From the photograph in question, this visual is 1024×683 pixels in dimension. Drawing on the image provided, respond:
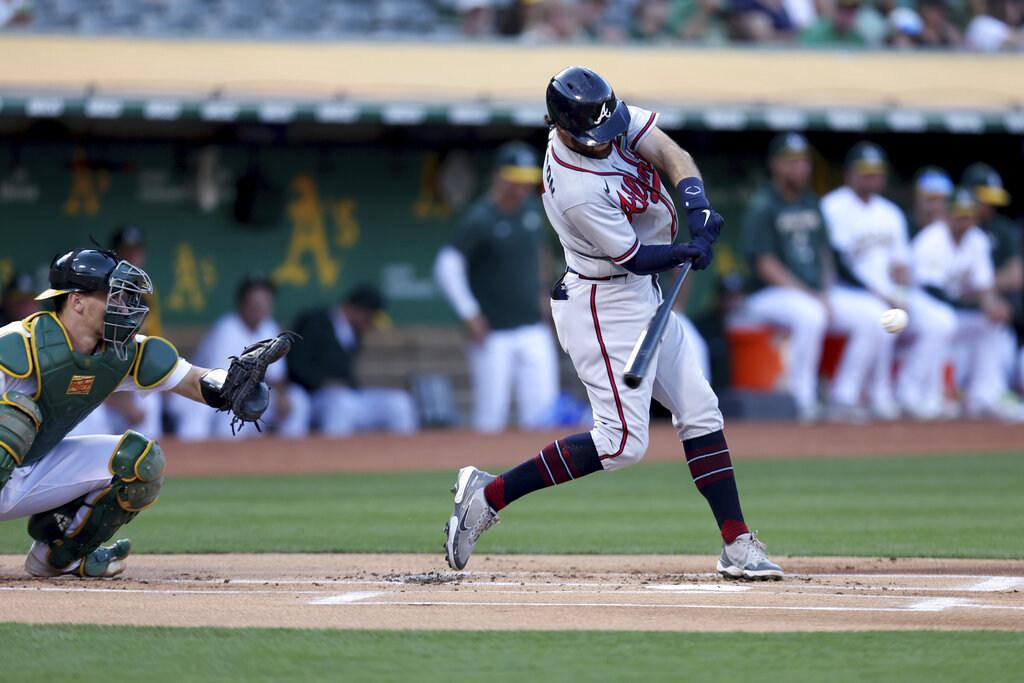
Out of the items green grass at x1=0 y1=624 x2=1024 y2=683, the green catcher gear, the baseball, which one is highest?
green grass at x1=0 y1=624 x2=1024 y2=683

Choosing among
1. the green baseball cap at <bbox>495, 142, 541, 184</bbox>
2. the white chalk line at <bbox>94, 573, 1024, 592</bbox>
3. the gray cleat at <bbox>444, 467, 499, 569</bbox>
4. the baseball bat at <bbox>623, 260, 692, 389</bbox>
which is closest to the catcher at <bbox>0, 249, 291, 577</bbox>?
the white chalk line at <bbox>94, 573, 1024, 592</bbox>

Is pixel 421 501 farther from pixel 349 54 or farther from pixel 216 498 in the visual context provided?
pixel 349 54

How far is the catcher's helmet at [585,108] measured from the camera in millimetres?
4055

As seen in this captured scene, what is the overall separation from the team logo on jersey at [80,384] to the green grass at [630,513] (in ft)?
3.93

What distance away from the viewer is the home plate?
13.0 feet

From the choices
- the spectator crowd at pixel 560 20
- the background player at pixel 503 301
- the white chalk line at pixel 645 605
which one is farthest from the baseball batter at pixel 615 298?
the spectator crowd at pixel 560 20

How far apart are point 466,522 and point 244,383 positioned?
0.83 m

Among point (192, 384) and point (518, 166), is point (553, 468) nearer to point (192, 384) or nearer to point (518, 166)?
point (192, 384)

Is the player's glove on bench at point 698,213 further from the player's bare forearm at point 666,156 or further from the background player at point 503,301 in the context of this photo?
the background player at point 503,301

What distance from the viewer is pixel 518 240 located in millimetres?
10062

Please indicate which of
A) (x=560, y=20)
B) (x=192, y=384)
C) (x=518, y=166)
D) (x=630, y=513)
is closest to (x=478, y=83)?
(x=560, y=20)

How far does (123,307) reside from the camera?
13.3 feet

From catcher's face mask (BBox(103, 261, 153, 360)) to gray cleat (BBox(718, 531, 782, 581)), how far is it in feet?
6.32

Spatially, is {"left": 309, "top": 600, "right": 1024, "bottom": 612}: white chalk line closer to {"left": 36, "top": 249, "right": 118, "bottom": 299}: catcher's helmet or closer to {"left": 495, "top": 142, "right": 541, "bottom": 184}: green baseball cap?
{"left": 36, "top": 249, "right": 118, "bottom": 299}: catcher's helmet
